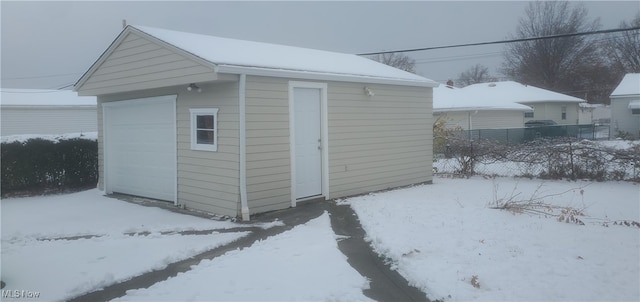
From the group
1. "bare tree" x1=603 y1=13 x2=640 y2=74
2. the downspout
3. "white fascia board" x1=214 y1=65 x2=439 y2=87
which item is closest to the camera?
"white fascia board" x1=214 y1=65 x2=439 y2=87

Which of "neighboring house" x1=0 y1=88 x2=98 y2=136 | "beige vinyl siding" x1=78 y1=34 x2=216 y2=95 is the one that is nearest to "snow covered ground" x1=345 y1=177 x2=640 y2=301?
"beige vinyl siding" x1=78 y1=34 x2=216 y2=95

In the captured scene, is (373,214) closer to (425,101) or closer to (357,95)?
(357,95)

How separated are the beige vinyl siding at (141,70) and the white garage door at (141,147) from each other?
18.7 inches

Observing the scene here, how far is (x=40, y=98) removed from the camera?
29.5 meters

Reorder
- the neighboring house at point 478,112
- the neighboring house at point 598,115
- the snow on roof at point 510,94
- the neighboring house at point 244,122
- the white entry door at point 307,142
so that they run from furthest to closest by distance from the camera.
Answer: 1. the neighboring house at point 598,115
2. the snow on roof at point 510,94
3. the neighboring house at point 478,112
4. the white entry door at point 307,142
5. the neighboring house at point 244,122

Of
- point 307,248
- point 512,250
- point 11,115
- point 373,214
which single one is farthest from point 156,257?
point 11,115

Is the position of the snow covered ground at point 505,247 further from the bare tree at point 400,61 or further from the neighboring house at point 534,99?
the bare tree at point 400,61

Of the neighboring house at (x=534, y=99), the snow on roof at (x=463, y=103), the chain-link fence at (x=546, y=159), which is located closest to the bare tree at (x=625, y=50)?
the neighboring house at (x=534, y=99)

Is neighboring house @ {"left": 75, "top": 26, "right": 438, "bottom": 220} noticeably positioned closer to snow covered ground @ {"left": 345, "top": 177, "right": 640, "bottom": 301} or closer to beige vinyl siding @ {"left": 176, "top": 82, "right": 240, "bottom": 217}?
beige vinyl siding @ {"left": 176, "top": 82, "right": 240, "bottom": 217}

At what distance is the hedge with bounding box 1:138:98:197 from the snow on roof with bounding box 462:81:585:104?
76.3ft

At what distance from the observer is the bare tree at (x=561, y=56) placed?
44.9m

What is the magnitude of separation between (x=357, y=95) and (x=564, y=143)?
6166mm

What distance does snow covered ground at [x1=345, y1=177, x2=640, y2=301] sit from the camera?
461 centimetres

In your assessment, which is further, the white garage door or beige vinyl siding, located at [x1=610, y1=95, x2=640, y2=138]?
beige vinyl siding, located at [x1=610, y1=95, x2=640, y2=138]
